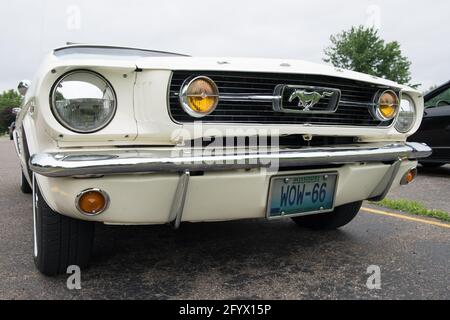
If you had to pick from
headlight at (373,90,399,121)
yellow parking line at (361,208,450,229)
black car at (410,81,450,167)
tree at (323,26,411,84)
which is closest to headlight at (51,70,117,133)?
headlight at (373,90,399,121)

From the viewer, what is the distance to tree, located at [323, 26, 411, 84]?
32.1 meters

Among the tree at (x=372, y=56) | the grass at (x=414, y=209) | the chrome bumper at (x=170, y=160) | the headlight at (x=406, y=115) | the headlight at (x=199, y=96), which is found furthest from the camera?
the tree at (x=372, y=56)

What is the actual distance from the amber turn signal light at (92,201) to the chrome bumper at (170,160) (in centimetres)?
10

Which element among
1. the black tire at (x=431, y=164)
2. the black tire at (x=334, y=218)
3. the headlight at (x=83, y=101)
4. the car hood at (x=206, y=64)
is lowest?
the black tire at (x=431, y=164)

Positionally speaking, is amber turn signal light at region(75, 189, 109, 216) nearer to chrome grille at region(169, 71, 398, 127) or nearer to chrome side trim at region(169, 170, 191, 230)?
chrome side trim at region(169, 170, 191, 230)

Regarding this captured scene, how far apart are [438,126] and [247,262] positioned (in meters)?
4.75

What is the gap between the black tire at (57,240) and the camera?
2.12 metres

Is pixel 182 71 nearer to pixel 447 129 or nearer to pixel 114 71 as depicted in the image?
pixel 114 71

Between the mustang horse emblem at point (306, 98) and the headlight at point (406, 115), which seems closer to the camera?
the mustang horse emblem at point (306, 98)

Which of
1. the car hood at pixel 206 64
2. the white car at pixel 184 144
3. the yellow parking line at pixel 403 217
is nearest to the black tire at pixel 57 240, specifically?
the white car at pixel 184 144

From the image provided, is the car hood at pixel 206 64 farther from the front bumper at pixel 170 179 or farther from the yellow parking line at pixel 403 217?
the yellow parking line at pixel 403 217

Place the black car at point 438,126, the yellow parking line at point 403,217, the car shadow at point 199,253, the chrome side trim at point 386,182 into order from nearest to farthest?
the car shadow at point 199,253 → the chrome side trim at point 386,182 → the yellow parking line at point 403,217 → the black car at point 438,126

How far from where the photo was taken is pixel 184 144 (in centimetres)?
204

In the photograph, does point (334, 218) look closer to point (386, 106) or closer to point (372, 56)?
point (386, 106)
